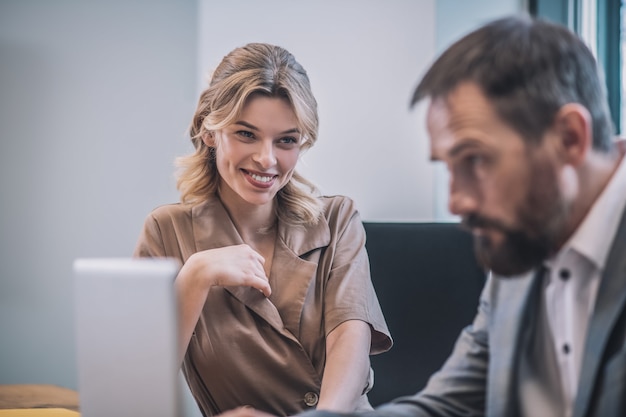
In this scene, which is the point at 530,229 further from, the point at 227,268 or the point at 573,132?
the point at 227,268

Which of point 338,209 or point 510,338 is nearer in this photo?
point 510,338

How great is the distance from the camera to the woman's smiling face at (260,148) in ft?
5.67

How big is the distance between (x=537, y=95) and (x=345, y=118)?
1589 mm

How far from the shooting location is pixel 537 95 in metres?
1.03

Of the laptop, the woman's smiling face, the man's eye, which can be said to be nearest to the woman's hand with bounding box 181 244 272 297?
the woman's smiling face

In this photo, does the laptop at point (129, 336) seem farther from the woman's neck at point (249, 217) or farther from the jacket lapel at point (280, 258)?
the woman's neck at point (249, 217)

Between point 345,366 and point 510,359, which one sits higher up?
point 510,359

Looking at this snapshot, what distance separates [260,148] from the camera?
1736mm

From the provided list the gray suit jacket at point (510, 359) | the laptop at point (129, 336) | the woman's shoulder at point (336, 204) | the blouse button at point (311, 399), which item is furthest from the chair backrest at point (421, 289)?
the laptop at point (129, 336)

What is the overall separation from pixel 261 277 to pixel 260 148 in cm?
28

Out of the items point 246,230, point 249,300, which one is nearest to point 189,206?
point 246,230

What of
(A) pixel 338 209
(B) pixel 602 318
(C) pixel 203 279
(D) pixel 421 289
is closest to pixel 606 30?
(D) pixel 421 289

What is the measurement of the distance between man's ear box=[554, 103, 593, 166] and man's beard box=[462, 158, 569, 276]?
4 cm

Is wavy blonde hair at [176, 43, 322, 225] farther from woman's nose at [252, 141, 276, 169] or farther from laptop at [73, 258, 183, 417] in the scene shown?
laptop at [73, 258, 183, 417]
